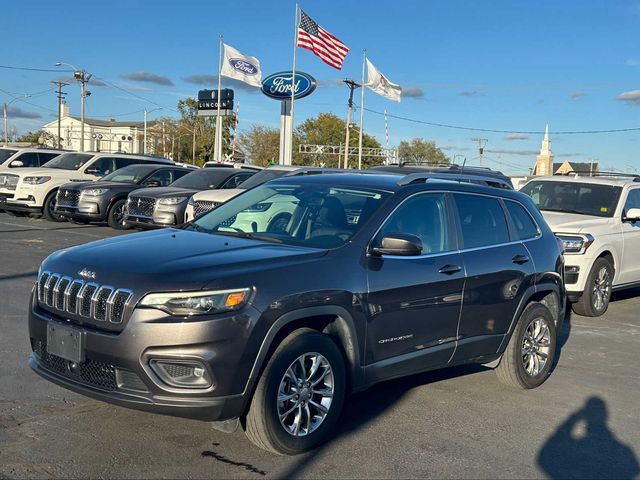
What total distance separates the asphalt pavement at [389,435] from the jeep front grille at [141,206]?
8561 millimetres

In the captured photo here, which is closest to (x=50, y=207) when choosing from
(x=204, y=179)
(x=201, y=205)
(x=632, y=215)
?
(x=204, y=179)

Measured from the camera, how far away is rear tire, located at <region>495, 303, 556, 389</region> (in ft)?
20.6

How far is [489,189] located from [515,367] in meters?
1.59

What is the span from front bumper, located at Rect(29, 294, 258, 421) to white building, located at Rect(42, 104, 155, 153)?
101 metres

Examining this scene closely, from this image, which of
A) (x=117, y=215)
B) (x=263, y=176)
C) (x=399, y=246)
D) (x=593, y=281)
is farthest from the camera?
(x=117, y=215)

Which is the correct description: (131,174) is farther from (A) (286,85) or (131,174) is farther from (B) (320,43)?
(A) (286,85)

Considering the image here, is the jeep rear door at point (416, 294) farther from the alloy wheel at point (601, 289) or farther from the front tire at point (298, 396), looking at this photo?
the alloy wheel at point (601, 289)

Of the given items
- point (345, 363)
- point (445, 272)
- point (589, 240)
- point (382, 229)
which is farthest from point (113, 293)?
point (589, 240)

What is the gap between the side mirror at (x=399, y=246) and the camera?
191 inches

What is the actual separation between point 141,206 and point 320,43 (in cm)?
2091

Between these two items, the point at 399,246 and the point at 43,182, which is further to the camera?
the point at 43,182

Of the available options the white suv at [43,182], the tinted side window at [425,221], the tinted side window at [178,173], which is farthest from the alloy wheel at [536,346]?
the white suv at [43,182]

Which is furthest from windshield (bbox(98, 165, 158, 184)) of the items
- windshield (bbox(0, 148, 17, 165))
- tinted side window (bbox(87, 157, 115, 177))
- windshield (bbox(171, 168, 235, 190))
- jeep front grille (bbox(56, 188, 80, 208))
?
windshield (bbox(0, 148, 17, 165))

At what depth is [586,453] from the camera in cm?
488
